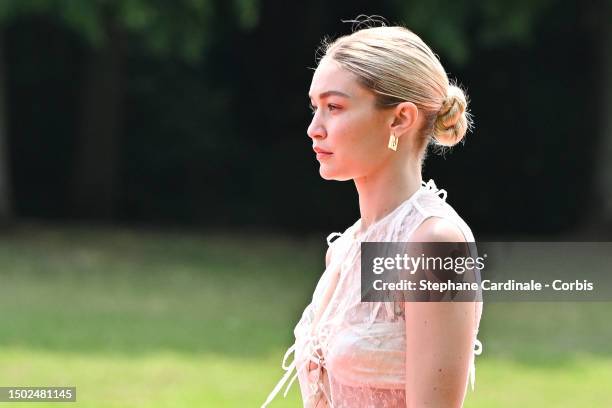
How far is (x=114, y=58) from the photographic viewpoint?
736 inches

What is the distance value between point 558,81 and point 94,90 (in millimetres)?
7763

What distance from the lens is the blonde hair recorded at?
227cm

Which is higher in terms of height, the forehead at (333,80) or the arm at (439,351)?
the forehead at (333,80)

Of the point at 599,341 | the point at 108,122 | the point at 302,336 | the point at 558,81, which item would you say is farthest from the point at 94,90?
the point at 302,336

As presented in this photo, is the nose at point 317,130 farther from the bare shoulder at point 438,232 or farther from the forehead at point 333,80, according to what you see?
the bare shoulder at point 438,232

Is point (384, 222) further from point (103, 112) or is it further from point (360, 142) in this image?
point (103, 112)

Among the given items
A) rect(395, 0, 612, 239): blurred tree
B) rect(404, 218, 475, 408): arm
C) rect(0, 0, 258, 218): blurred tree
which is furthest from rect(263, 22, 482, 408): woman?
rect(0, 0, 258, 218): blurred tree

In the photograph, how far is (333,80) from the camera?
2.32m

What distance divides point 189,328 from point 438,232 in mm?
8607

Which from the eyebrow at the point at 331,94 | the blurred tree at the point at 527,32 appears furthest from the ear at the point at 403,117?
the blurred tree at the point at 527,32

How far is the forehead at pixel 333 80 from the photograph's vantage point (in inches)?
90.5

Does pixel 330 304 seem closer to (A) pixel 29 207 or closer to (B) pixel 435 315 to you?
(B) pixel 435 315

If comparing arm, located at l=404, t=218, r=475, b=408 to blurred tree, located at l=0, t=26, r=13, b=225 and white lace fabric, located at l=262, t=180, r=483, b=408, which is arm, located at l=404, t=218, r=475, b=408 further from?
blurred tree, located at l=0, t=26, r=13, b=225

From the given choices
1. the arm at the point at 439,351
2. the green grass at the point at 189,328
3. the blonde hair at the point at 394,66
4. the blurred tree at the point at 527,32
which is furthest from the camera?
the blurred tree at the point at 527,32
